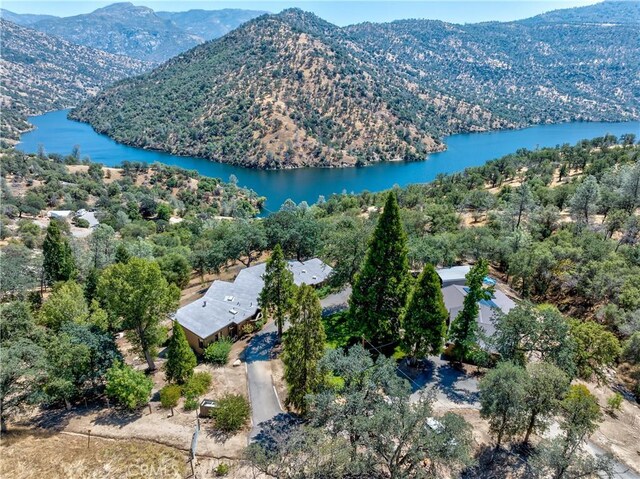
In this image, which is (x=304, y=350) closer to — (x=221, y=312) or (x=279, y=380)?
(x=279, y=380)

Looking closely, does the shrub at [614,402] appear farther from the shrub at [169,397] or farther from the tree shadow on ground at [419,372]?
the shrub at [169,397]

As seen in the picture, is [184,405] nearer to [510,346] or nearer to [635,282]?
[510,346]

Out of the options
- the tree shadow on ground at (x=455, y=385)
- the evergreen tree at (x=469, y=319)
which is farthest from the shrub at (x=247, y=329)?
the evergreen tree at (x=469, y=319)

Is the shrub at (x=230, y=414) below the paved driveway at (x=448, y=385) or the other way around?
the other way around

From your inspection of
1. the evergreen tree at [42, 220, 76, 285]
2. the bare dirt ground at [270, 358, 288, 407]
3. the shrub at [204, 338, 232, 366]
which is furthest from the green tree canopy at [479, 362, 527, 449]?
the evergreen tree at [42, 220, 76, 285]

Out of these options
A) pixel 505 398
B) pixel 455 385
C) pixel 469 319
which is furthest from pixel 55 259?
pixel 505 398
